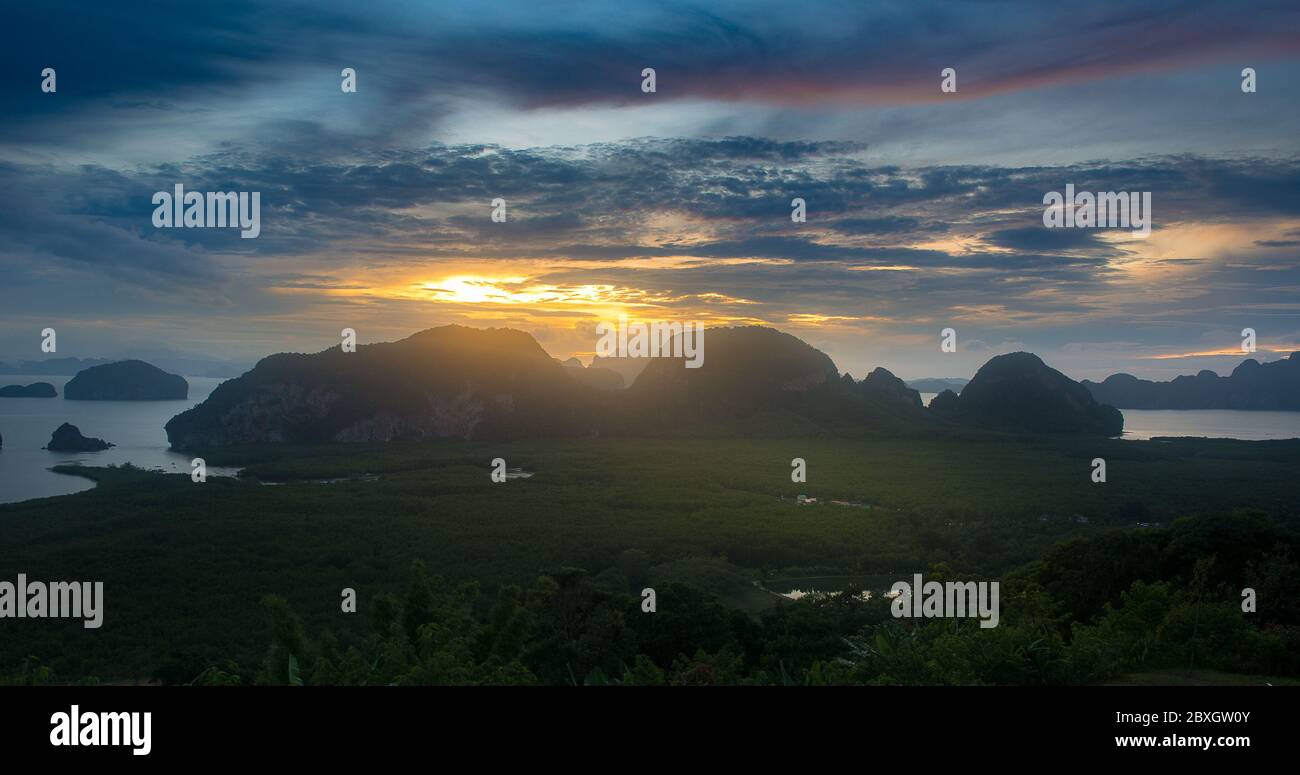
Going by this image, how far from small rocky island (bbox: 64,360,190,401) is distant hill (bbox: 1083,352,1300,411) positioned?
146 meters

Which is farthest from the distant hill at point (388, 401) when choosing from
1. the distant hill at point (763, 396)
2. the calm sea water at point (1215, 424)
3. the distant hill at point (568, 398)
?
the calm sea water at point (1215, 424)

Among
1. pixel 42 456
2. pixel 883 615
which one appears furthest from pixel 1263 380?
pixel 42 456

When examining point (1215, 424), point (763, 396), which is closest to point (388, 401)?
point (763, 396)

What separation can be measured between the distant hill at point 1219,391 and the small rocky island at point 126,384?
14624 centimetres

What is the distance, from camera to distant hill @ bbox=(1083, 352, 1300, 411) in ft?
400

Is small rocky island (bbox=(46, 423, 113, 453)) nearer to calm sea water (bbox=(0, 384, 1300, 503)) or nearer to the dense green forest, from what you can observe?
calm sea water (bbox=(0, 384, 1300, 503))

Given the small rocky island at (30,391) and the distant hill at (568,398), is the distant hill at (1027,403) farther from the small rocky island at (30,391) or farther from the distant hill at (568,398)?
the small rocky island at (30,391)

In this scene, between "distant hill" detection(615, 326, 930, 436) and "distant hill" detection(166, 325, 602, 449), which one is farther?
"distant hill" detection(615, 326, 930, 436)

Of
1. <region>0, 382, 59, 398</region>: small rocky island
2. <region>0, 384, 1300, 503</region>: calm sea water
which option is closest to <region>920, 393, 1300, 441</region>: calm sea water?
<region>0, 384, 1300, 503</region>: calm sea water

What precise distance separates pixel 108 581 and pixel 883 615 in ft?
80.6
